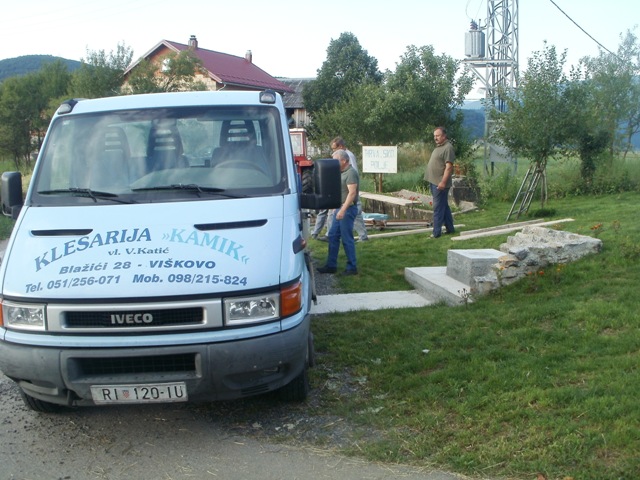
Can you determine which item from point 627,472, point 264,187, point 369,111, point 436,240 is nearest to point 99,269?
point 264,187

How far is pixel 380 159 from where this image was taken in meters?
19.4

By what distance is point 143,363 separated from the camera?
4.35 metres

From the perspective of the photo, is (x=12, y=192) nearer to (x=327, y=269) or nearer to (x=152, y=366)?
(x=152, y=366)

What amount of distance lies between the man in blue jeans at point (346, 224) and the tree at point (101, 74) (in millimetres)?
26891

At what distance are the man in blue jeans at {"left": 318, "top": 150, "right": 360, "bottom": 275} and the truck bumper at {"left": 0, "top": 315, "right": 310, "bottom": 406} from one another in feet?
16.4

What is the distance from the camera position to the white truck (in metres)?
4.27

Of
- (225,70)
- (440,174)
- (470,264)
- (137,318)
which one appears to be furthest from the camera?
(225,70)

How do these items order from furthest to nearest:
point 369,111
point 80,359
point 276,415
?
point 369,111 < point 276,415 < point 80,359

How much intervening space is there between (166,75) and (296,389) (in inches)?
1193

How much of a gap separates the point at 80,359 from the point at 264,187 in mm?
1811

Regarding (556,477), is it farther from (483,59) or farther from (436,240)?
(483,59)

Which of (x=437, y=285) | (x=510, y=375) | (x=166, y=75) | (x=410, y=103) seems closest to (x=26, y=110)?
(x=166, y=75)

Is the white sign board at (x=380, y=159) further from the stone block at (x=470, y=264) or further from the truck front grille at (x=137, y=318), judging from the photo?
the truck front grille at (x=137, y=318)

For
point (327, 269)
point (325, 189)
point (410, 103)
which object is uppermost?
point (410, 103)
